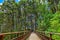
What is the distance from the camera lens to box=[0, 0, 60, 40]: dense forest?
17900 mm

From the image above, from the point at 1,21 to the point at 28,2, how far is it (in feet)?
51.0

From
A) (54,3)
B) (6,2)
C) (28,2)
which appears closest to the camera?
(54,3)

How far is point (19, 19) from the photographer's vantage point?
51.7 m

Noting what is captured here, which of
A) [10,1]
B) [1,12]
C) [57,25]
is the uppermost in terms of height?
[10,1]

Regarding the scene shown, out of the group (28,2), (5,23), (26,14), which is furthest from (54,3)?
(26,14)

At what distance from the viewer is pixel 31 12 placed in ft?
181

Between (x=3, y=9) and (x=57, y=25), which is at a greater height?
(x=3, y=9)

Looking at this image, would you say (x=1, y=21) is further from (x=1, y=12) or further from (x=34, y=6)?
(x=34, y=6)

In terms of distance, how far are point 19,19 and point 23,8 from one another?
122 inches

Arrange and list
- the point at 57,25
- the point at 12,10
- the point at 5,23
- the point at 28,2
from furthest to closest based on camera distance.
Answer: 1. the point at 28,2
2. the point at 12,10
3. the point at 5,23
4. the point at 57,25

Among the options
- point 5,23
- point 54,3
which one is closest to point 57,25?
point 54,3

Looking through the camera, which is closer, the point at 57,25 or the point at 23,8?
the point at 57,25

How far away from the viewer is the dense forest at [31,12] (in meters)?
17.9

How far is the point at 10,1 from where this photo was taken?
134 ft
